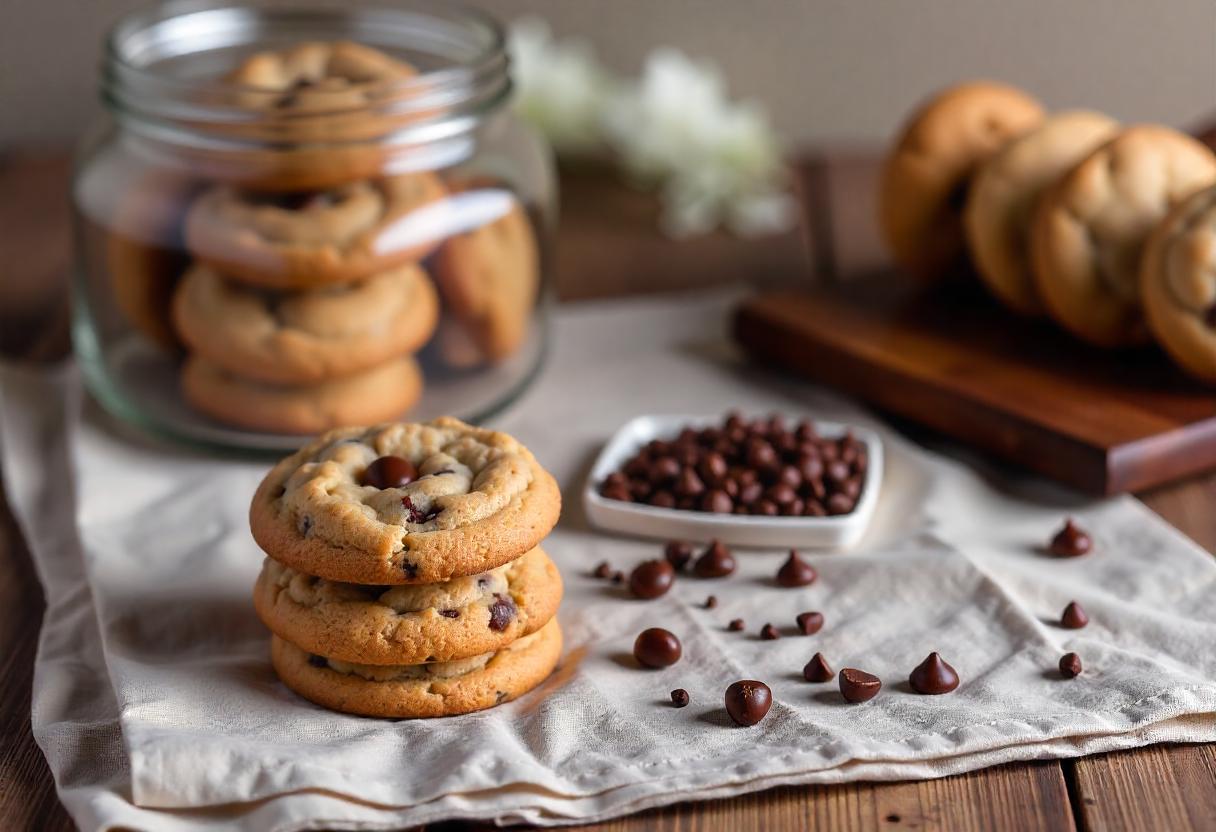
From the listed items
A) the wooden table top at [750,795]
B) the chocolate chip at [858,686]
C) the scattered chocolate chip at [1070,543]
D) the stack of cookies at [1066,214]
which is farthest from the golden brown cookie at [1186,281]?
the chocolate chip at [858,686]

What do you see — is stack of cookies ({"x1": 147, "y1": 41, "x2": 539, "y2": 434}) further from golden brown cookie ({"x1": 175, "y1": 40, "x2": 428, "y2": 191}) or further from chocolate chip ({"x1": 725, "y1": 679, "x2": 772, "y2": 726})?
chocolate chip ({"x1": 725, "y1": 679, "x2": 772, "y2": 726})

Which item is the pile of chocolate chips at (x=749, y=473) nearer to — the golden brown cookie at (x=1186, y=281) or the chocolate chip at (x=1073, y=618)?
the chocolate chip at (x=1073, y=618)

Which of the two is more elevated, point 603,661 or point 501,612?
point 501,612

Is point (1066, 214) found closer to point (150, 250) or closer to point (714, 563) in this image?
point (714, 563)

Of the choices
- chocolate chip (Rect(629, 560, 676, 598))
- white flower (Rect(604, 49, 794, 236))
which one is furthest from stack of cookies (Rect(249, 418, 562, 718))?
white flower (Rect(604, 49, 794, 236))

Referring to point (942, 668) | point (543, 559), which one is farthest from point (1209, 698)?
point (543, 559)

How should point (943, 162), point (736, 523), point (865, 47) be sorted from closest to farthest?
point (736, 523) < point (943, 162) < point (865, 47)

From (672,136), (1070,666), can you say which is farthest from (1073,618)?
(672,136)
